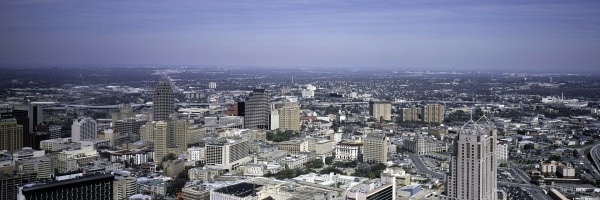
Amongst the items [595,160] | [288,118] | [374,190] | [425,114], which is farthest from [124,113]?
[595,160]

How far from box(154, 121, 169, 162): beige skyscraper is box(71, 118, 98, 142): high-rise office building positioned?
67.4 inches

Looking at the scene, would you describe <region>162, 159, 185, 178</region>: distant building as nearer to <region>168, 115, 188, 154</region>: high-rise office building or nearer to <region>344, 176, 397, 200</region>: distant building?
<region>168, 115, 188, 154</region>: high-rise office building

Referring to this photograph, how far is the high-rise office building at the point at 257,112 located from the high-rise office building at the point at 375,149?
6.28m

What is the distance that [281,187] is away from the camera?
1134 centimetres

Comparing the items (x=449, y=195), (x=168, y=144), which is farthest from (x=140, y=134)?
(x=449, y=195)

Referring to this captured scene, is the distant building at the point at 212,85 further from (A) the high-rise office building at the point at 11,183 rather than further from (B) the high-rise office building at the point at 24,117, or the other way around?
(A) the high-rise office building at the point at 11,183

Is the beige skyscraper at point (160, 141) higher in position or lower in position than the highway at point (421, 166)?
higher

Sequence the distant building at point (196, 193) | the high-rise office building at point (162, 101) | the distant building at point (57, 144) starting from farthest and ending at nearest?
the high-rise office building at point (162, 101) → the distant building at point (57, 144) → the distant building at point (196, 193)

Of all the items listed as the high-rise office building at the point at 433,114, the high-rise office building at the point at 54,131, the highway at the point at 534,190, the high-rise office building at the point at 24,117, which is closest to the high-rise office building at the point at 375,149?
the highway at the point at 534,190

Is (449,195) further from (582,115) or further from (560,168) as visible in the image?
(582,115)

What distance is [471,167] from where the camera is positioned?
918 centimetres

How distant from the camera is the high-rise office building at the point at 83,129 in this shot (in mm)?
15375

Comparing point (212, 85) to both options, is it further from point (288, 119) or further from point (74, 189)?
point (74, 189)

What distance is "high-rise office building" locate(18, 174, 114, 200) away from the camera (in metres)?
8.05
